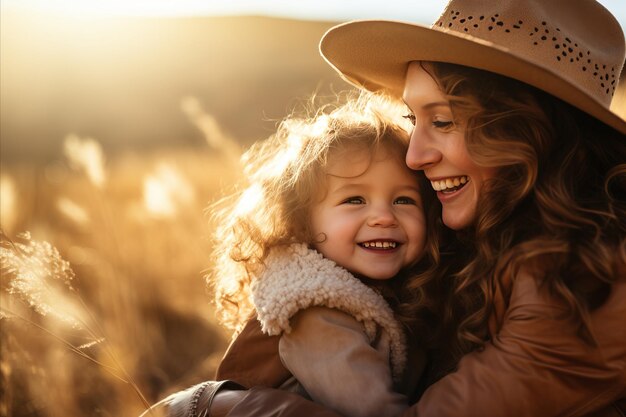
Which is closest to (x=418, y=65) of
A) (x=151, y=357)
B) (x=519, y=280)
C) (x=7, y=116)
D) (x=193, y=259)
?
(x=519, y=280)

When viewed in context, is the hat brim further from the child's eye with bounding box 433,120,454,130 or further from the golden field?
the golden field

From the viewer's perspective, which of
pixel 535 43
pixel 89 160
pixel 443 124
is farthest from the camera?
pixel 89 160

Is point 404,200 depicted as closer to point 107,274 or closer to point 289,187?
point 289,187

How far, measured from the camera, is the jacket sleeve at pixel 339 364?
6.77 ft

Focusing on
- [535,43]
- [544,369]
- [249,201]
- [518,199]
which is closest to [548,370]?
[544,369]

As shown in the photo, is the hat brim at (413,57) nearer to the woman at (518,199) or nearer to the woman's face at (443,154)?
the woman at (518,199)

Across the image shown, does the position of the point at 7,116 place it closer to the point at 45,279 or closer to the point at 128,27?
the point at 128,27

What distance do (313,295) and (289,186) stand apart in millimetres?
625

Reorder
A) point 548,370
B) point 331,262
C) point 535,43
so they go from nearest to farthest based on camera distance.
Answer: point 548,370 → point 535,43 → point 331,262

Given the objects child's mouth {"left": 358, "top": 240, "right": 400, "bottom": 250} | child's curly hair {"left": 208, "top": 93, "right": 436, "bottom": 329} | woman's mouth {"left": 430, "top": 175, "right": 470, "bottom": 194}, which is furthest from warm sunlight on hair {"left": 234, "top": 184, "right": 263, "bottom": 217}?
woman's mouth {"left": 430, "top": 175, "right": 470, "bottom": 194}

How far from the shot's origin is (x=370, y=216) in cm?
252

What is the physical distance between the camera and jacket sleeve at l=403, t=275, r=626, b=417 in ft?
5.96

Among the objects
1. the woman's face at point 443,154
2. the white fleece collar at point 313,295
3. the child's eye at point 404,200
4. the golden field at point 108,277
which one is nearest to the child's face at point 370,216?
the child's eye at point 404,200

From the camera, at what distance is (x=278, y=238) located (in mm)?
2566
